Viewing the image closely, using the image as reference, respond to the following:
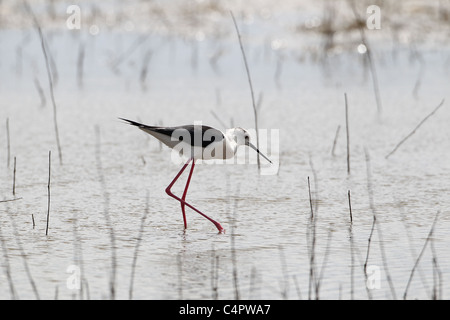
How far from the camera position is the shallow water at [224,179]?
198 inches

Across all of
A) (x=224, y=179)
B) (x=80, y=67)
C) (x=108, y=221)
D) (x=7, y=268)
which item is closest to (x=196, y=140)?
(x=108, y=221)

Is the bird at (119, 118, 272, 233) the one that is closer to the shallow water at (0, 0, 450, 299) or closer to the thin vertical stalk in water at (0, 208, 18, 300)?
Answer: the shallow water at (0, 0, 450, 299)

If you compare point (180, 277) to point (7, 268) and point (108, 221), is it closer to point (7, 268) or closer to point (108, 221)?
point (7, 268)

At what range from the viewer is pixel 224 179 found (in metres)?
7.37

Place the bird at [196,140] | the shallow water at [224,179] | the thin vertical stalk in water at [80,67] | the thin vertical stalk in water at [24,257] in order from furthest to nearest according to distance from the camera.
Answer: the thin vertical stalk in water at [80,67]
the bird at [196,140]
the shallow water at [224,179]
the thin vertical stalk in water at [24,257]

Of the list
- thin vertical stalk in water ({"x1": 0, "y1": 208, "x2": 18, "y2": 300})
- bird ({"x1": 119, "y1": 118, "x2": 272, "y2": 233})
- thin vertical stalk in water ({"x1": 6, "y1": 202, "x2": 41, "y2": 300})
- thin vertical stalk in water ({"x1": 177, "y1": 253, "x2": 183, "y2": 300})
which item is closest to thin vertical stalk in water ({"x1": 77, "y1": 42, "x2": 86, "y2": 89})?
bird ({"x1": 119, "y1": 118, "x2": 272, "y2": 233})

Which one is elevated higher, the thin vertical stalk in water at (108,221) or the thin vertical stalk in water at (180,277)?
the thin vertical stalk in water at (108,221)

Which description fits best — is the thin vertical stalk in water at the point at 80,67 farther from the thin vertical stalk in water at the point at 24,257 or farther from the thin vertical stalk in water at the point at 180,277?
the thin vertical stalk in water at the point at 180,277

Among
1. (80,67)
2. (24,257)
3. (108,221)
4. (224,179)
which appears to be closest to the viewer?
(24,257)

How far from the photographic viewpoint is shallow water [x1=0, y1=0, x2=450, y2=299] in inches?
198

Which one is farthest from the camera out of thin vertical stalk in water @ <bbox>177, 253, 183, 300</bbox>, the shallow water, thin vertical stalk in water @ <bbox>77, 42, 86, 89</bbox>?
thin vertical stalk in water @ <bbox>77, 42, 86, 89</bbox>

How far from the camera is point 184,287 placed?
192 inches

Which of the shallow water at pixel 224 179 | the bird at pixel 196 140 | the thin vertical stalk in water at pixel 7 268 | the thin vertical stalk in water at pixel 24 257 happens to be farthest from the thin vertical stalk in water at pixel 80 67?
the thin vertical stalk in water at pixel 7 268
